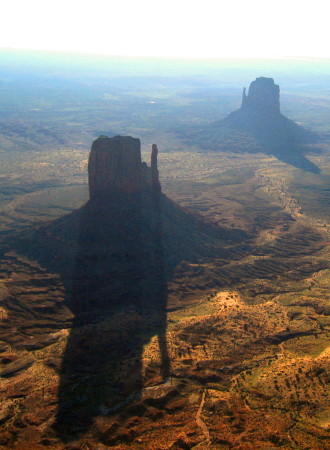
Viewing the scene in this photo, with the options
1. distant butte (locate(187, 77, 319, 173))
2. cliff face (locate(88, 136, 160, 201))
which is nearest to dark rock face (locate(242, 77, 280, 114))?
distant butte (locate(187, 77, 319, 173))

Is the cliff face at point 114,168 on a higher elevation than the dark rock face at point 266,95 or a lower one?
lower

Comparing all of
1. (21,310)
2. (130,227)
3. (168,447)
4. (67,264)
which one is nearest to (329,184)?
(130,227)

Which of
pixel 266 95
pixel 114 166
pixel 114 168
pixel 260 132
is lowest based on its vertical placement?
pixel 260 132

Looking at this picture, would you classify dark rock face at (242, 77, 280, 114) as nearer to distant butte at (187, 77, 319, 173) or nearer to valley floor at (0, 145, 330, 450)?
distant butte at (187, 77, 319, 173)

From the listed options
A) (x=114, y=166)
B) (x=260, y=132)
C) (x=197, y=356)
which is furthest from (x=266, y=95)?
(x=197, y=356)

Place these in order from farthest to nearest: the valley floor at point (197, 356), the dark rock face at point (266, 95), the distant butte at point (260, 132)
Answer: the dark rock face at point (266, 95) < the distant butte at point (260, 132) < the valley floor at point (197, 356)

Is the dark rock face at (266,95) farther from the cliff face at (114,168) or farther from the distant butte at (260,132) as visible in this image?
the cliff face at (114,168)

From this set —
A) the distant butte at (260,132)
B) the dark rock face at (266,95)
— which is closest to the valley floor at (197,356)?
the distant butte at (260,132)

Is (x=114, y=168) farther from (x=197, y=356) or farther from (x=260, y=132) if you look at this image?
(x=260, y=132)

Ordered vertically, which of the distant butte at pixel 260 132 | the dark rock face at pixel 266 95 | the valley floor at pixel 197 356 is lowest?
the valley floor at pixel 197 356
